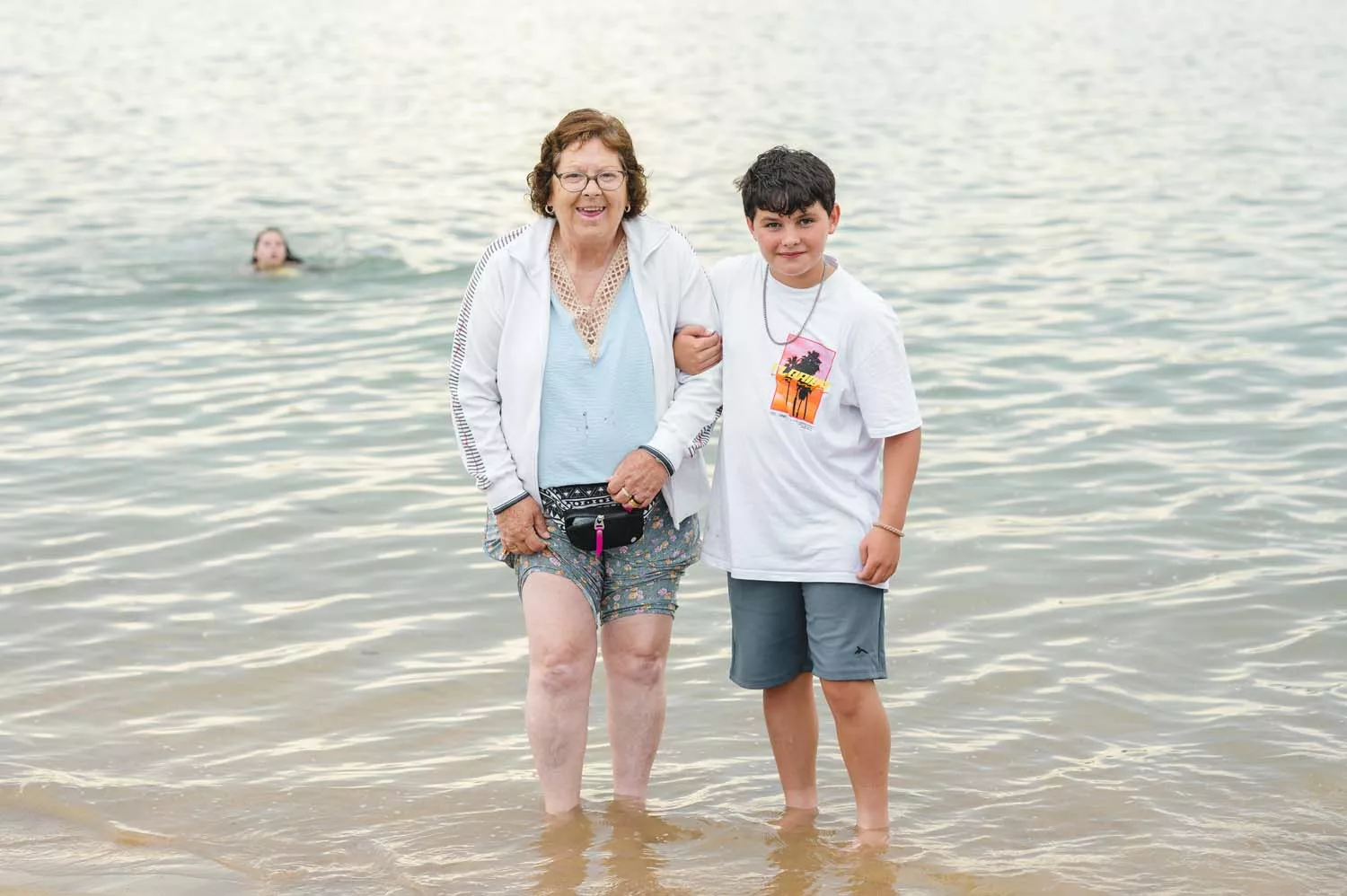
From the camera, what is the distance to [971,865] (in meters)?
4.93

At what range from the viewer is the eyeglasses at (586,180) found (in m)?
4.48

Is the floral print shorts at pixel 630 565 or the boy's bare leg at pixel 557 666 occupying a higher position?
the floral print shorts at pixel 630 565

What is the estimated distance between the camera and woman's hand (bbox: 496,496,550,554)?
459cm

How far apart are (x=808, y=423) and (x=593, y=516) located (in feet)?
2.11

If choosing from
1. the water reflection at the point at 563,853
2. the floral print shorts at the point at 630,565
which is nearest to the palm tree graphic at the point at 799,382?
the floral print shorts at the point at 630,565

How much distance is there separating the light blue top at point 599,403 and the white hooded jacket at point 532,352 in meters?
0.03

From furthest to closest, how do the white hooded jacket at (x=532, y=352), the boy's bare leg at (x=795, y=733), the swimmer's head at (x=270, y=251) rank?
the swimmer's head at (x=270, y=251) → the boy's bare leg at (x=795, y=733) → the white hooded jacket at (x=532, y=352)

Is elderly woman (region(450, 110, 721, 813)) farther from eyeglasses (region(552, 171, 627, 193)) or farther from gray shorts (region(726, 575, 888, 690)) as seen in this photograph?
gray shorts (region(726, 575, 888, 690))

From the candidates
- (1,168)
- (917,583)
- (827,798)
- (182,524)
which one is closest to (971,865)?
(827,798)

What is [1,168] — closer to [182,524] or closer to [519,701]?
[182,524]

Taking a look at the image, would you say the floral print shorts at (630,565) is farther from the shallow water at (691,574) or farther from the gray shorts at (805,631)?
the shallow water at (691,574)

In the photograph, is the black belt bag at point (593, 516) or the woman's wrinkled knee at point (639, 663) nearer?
the black belt bag at point (593, 516)

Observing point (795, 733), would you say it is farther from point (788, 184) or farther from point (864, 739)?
point (788, 184)

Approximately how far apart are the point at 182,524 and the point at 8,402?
2992 millimetres
